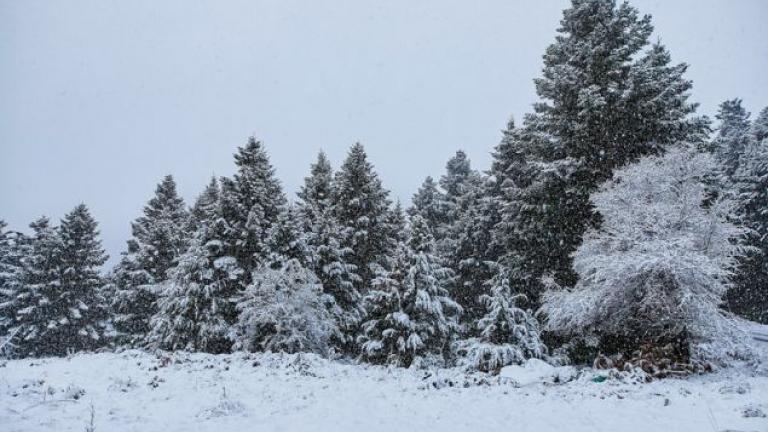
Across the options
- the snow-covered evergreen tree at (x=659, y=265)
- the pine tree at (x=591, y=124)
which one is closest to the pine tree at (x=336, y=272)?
the pine tree at (x=591, y=124)

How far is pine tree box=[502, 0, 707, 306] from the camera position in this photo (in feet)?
61.1

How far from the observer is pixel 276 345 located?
1855 cm

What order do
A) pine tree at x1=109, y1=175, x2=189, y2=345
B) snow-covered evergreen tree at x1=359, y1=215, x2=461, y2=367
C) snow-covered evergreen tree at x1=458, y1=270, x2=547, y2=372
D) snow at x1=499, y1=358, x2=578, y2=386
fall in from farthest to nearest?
pine tree at x1=109, y1=175, x2=189, y2=345 → snow-covered evergreen tree at x1=359, y1=215, x2=461, y2=367 → snow-covered evergreen tree at x1=458, y1=270, x2=547, y2=372 → snow at x1=499, y1=358, x2=578, y2=386

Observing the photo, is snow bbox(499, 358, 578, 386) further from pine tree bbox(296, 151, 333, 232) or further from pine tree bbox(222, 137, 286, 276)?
pine tree bbox(296, 151, 333, 232)

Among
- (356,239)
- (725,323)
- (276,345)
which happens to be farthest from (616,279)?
(356,239)

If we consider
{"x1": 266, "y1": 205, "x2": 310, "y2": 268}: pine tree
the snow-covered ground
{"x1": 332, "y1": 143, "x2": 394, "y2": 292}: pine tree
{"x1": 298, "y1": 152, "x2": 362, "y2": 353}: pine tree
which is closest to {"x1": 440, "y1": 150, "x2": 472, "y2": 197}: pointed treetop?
{"x1": 332, "y1": 143, "x2": 394, "y2": 292}: pine tree

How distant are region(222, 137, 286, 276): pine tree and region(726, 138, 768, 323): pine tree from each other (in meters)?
29.5

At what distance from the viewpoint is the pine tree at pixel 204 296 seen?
71.9 ft

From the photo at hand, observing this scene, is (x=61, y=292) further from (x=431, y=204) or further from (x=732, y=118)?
(x=732, y=118)

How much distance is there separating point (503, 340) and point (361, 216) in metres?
12.0

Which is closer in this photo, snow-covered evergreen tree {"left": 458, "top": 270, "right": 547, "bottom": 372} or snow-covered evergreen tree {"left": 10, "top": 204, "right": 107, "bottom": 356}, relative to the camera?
snow-covered evergreen tree {"left": 458, "top": 270, "right": 547, "bottom": 372}

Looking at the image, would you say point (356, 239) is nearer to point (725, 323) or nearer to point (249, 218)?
point (249, 218)

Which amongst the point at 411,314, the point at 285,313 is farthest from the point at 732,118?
the point at 285,313

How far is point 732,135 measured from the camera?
38.0 m
